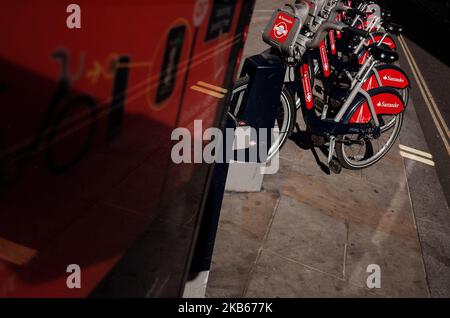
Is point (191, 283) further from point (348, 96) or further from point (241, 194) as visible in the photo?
point (348, 96)

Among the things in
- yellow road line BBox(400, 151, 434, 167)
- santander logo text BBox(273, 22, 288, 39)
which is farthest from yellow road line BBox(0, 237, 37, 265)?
yellow road line BBox(400, 151, 434, 167)

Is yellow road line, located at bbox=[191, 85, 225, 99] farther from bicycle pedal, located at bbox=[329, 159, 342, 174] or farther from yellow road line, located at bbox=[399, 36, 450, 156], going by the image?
yellow road line, located at bbox=[399, 36, 450, 156]

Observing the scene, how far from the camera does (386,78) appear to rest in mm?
5410

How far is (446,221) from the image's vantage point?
183 inches

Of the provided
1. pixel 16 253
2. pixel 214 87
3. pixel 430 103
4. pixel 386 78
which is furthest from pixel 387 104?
pixel 430 103

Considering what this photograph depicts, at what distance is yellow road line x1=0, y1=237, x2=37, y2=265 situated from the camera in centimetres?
134

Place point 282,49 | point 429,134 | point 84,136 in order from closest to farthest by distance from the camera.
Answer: point 84,136 < point 282,49 < point 429,134

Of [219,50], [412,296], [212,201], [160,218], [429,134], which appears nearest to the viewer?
[219,50]

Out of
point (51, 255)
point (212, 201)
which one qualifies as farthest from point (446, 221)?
point (51, 255)

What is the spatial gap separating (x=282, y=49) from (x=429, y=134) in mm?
4362

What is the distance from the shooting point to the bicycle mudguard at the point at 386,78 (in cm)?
529

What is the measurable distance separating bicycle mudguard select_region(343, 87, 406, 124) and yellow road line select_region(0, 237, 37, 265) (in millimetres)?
3896

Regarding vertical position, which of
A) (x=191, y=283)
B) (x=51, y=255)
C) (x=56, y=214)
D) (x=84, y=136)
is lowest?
(x=191, y=283)

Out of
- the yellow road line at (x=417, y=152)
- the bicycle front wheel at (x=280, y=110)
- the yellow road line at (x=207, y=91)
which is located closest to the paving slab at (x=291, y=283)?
the bicycle front wheel at (x=280, y=110)
